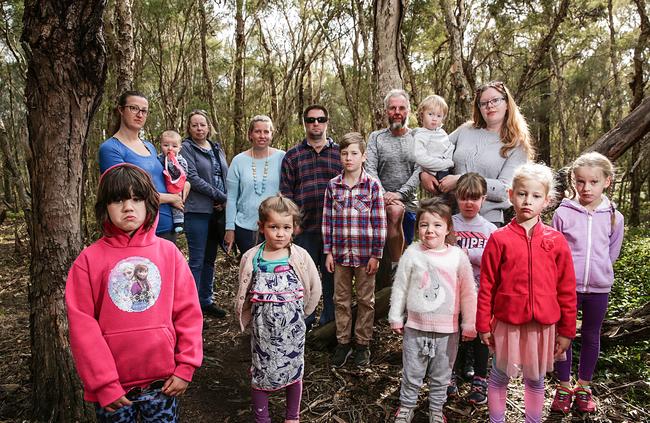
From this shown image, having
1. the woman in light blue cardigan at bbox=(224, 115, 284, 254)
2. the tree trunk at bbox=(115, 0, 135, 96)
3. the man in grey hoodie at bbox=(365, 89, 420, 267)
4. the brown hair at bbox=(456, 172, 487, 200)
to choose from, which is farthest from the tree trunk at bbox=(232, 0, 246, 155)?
the brown hair at bbox=(456, 172, 487, 200)

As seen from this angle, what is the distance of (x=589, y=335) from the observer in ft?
9.64

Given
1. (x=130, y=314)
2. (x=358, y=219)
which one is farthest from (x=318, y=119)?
(x=130, y=314)

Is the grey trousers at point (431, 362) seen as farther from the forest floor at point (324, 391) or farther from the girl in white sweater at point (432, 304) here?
the forest floor at point (324, 391)

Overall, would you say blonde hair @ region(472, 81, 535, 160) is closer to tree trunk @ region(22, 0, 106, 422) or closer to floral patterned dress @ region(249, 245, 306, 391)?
floral patterned dress @ region(249, 245, 306, 391)

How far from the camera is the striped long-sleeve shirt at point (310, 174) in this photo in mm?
3809

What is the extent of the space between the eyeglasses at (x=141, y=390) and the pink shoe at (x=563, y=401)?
2.55 metres

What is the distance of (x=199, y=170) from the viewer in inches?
170

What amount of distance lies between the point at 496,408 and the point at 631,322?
6.09 ft

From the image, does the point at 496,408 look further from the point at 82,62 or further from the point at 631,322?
the point at 82,62

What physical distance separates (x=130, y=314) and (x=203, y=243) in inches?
98.2

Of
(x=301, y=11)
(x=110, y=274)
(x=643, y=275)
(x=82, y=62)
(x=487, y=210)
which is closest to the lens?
(x=110, y=274)

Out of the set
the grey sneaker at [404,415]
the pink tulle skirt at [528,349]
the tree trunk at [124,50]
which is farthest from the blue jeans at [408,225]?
the tree trunk at [124,50]

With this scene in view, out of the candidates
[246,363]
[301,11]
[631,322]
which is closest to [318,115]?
[246,363]

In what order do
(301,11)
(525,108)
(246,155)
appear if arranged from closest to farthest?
(246,155)
(301,11)
(525,108)
